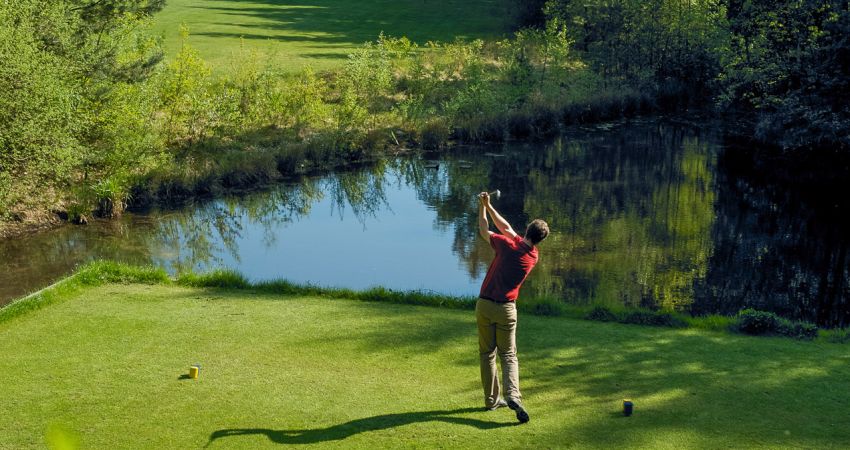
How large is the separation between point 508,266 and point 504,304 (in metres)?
0.46

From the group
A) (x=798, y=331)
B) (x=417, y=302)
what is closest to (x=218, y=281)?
(x=417, y=302)

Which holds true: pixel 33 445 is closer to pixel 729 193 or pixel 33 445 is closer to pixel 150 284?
pixel 150 284

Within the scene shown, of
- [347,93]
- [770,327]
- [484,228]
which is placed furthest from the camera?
[347,93]

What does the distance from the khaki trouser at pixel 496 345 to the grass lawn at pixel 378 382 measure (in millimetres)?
319

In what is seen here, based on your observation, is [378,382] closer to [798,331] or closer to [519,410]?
[519,410]

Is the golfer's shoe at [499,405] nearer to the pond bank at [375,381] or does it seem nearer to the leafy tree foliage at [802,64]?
the pond bank at [375,381]

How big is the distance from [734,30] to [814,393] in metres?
25.3

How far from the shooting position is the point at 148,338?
14.0 meters

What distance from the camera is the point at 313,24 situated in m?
60.8

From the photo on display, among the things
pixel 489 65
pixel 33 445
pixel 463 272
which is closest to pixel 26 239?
pixel 463 272

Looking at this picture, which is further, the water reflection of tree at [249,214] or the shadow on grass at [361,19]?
the shadow on grass at [361,19]

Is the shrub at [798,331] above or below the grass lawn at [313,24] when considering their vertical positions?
below

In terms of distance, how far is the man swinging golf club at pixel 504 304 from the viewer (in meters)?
10.7

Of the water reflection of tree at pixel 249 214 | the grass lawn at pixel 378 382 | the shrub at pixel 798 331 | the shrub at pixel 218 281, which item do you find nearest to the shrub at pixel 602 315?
the grass lawn at pixel 378 382
